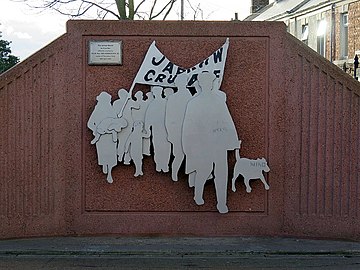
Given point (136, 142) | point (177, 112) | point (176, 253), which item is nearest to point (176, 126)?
point (177, 112)

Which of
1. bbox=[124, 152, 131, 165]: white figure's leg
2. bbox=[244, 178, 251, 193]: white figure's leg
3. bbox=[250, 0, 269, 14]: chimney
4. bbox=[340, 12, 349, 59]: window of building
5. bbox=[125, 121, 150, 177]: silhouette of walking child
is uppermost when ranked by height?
bbox=[250, 0, 269, 14]: chimney

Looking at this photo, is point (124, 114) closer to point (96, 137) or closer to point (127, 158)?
point (96, 137)

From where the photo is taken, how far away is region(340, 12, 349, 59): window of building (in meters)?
28.6

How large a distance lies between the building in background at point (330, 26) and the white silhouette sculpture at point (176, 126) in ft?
56.0

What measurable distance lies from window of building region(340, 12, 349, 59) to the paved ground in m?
19.5

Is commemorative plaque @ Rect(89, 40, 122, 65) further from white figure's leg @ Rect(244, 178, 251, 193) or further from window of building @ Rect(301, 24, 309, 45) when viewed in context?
window of building @ Rect(301, 24, 309, 45)

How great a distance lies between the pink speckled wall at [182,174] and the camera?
10.5 meters

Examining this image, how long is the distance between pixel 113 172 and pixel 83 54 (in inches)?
77.7

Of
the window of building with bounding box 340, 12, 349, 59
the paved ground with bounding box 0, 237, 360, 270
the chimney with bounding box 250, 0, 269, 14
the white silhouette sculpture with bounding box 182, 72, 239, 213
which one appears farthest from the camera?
the chimney with bounding box 250, 0, 269, 14

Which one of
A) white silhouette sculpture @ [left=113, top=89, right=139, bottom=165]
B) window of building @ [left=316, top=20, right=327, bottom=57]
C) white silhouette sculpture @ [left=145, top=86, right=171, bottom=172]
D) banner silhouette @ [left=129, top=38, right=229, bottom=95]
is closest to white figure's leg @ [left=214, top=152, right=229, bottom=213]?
white silhouette sculpture @ [left=145, top=86, right=171, bottom=172]

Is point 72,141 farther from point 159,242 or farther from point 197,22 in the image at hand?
point 197,22

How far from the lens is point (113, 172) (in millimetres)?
10625

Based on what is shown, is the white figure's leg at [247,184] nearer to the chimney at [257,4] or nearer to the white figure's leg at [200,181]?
the white figure's leg at [200,181]

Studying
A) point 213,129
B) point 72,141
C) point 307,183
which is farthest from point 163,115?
point 307,183
